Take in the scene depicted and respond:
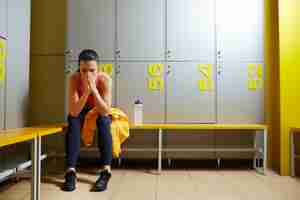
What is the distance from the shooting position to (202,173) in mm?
2959

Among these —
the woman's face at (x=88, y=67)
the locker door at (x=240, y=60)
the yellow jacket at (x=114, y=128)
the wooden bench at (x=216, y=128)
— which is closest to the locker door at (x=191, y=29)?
the locker door at (x=240, y=60)

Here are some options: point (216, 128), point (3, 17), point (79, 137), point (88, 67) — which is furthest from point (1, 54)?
point (216, 128)

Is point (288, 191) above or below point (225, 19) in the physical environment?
below

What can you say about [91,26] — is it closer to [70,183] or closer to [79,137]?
[79,137]

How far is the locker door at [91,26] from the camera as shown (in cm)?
326

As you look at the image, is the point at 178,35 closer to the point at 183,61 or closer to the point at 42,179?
the point at 183,61

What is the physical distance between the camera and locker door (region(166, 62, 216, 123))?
3.23 metres

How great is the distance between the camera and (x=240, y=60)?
3250mm

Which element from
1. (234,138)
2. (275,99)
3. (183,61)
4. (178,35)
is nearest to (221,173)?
(234,138)

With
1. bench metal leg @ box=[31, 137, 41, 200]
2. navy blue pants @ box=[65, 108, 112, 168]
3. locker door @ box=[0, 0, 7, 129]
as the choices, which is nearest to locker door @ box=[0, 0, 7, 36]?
locker door @ box=[0, 0, 7, 129]

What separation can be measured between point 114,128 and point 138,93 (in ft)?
2.21

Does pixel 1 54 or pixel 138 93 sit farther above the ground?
pixel 1 54

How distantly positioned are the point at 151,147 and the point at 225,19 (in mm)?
1549

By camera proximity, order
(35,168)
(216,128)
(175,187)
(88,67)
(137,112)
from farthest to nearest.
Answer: (137,112)
(216,128)
(88,67)
(175,187)
(35,168)
